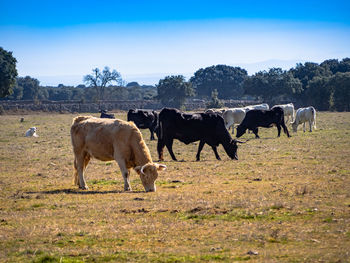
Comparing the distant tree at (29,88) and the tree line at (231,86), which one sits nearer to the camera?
the tree line at (231,86)

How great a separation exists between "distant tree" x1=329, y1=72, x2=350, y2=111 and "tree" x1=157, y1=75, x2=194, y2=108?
26907 millimetres

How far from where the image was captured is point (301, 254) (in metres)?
7.89

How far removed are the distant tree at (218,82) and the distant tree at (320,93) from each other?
4028 centimetres

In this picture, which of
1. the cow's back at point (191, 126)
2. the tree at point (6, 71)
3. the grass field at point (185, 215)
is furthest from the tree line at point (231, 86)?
the grass field at point (185, 215)

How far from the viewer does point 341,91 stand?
77562mm

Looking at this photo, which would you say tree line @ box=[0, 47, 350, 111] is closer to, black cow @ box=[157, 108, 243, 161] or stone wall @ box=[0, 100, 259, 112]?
stone wall @ box=[0, 100, 259, 112]

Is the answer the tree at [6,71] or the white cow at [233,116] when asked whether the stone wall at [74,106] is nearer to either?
the tree at [6,71]

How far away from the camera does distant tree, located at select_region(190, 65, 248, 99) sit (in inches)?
4791

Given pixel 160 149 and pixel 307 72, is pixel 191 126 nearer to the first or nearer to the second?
pixel 160 149

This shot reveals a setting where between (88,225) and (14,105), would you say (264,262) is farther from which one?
(14,105)

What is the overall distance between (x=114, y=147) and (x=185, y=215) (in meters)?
4.59

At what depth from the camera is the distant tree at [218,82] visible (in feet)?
399

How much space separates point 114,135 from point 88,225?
195 inches

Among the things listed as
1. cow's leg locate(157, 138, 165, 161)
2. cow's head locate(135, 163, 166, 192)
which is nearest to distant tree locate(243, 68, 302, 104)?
cow's leg locate(157, 138, 165, 161)
